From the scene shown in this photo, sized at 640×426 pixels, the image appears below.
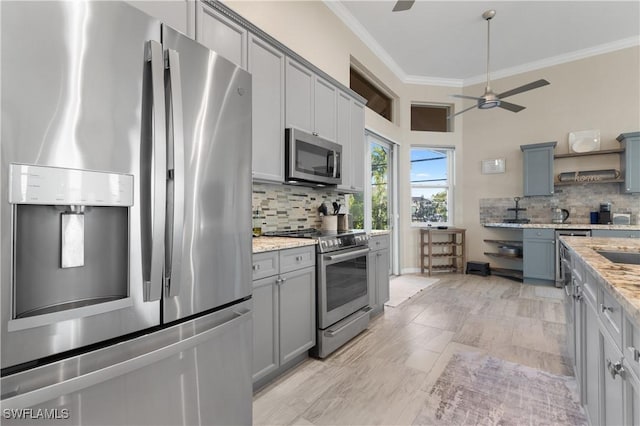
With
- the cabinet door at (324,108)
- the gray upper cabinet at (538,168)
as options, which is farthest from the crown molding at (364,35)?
the gray upper cabinet at (538,168)

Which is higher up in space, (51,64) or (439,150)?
(439,150)

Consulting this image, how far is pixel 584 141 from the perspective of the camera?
497 centimetres

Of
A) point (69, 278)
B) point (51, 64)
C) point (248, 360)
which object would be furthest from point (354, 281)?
point (51, 64)

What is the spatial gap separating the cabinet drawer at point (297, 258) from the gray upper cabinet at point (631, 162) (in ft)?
16.3

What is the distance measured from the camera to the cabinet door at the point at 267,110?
90.6 inches

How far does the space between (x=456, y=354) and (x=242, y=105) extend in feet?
7.79

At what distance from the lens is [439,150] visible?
6.09 metres

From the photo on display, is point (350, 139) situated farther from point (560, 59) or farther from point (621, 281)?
point (560, 59)

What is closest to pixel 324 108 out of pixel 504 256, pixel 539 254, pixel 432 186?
pixel 432 186

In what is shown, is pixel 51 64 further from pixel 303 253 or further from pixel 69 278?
pixel 303 253

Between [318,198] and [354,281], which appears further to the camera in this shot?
[318,198]

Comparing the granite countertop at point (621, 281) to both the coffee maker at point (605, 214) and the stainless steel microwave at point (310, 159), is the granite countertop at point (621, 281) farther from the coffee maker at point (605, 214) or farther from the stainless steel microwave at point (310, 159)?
the coffee maker at point (605, 214)

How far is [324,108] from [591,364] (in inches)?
105

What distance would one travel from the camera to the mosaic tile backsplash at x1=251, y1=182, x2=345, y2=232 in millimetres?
2799
